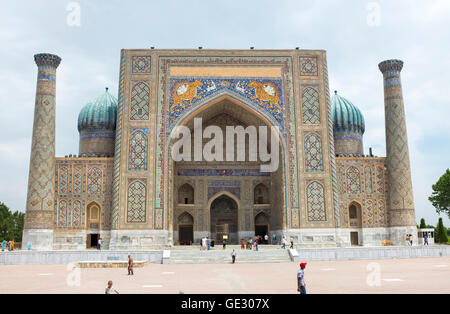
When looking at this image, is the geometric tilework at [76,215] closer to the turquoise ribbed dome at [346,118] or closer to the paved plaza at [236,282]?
the paved plaza at [236,282]

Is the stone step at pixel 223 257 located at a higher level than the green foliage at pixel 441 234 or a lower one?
lower

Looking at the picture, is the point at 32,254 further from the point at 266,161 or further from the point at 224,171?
the point at 266,161

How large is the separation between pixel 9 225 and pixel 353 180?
A: 20729 mm

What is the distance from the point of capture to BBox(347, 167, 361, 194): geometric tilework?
16.7m

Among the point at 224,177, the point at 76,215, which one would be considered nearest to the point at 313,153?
the point at 224,177

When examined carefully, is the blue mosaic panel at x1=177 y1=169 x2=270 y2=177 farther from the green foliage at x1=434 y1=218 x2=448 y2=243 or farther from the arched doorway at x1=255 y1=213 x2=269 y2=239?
the green foliage at x1=434 y1=218 x2=448 y2=243

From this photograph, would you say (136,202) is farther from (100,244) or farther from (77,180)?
(77,180)

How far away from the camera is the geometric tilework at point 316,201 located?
1589 cm

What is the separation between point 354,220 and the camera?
55.1ft

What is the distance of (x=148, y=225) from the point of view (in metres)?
15.5

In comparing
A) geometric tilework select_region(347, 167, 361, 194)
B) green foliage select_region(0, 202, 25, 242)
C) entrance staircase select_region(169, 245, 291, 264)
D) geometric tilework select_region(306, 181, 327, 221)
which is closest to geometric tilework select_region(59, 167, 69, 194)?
entrance staircase select_region(169, 245, 291, 264)

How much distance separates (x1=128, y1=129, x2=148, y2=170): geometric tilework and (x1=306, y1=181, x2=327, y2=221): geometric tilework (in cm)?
590

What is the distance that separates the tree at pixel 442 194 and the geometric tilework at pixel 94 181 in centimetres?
1910

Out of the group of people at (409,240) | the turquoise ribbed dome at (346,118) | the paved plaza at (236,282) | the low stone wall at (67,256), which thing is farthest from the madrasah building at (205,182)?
the paved plaza at (236,282)
